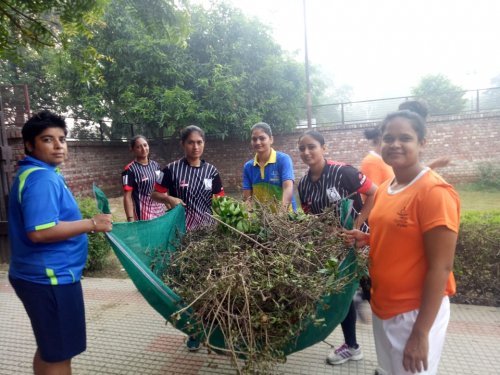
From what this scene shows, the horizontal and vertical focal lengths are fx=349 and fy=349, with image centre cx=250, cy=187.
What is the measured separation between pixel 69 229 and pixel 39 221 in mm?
134

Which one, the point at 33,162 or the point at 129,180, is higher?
the point at 33,162

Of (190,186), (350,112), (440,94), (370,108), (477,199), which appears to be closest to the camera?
(190,186)

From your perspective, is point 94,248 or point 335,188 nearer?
point 335,188

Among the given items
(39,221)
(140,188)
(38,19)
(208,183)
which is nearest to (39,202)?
(39,221)

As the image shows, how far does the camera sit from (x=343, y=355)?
2480 mm

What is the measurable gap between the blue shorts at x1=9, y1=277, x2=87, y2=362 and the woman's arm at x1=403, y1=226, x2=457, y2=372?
1624 millimetres

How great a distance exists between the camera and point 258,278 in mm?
1678

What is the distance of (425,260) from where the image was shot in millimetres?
1432

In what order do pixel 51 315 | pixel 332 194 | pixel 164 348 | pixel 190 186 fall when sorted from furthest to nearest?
pixel 190 186 → pixel 164 348 → pixel 332 194 → pixel 51 315

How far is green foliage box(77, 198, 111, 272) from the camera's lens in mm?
4645

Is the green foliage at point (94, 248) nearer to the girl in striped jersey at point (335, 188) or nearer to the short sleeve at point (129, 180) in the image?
the short sleeve at point (129, 180)

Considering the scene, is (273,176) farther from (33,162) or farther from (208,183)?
(33,162)

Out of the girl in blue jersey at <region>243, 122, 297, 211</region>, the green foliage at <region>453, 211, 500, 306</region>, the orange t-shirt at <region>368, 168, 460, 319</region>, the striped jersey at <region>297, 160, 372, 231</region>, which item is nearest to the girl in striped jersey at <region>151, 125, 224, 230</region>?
the girl in blue jersey at <region>243, 122, 297, 211</region>

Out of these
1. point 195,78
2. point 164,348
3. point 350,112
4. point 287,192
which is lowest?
point 164,348
